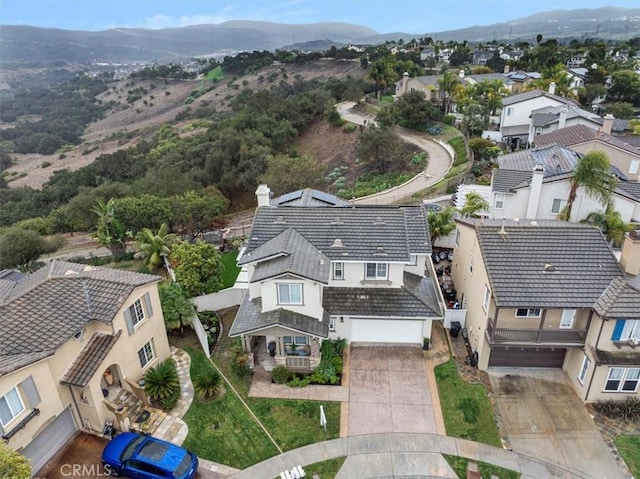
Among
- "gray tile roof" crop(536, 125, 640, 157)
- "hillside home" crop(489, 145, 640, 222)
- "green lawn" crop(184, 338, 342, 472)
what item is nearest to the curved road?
"gray tile roof" crop(536, 125, 640, 157)

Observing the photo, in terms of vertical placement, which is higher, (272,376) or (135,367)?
(135,367)

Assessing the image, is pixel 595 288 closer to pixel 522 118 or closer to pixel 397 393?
pixel 397 393

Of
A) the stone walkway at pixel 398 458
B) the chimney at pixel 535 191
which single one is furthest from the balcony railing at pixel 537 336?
the chimney at pixel 535 191

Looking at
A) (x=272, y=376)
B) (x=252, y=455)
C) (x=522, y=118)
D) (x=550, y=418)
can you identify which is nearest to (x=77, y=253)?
(x=272, y=376)

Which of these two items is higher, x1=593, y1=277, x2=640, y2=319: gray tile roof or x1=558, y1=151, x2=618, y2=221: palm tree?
x1=558, y1=151, x2=618, y2=221: palm tree

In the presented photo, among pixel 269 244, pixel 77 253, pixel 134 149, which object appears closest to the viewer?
pixel 269 244

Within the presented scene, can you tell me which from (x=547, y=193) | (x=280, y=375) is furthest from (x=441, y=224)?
(x=280, y=375)

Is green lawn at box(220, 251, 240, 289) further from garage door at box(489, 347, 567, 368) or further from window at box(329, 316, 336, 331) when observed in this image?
garage door at box(489, 347, 567, 368)
